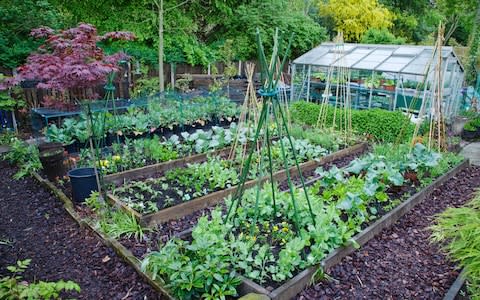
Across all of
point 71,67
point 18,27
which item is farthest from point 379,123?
point 18,27

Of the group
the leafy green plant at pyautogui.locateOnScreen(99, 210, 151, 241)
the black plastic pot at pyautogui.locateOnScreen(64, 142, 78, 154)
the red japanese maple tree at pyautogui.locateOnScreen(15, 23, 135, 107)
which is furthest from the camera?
the black plastic pot at pyautogui.locateOnScreen(64, 142, 78, 154)

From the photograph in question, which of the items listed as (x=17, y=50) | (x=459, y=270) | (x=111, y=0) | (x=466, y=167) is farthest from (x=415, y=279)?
(x=111, y=0)

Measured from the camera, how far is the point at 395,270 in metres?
3.26

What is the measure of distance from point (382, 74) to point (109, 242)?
27.5ft

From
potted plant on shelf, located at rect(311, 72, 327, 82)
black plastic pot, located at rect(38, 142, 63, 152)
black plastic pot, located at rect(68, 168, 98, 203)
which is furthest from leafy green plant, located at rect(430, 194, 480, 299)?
potted plant on shelf, located at rect(311, 72, 327, 82)

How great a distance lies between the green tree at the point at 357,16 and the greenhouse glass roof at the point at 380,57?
8.23m

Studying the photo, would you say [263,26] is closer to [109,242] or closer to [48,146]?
[48,146]

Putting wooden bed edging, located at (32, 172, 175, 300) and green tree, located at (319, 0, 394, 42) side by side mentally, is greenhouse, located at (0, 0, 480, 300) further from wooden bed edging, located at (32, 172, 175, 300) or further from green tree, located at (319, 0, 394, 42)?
green tree, located at (319, 0, 394, 42)

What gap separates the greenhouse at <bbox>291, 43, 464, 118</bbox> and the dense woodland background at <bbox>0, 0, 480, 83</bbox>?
136 centimetres

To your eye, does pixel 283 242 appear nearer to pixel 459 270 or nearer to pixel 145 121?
pixel 459 270

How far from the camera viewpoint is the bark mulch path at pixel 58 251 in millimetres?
3045

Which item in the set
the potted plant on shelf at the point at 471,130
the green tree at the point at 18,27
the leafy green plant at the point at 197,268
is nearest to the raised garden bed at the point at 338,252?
the leafy green plant at the point at 197,268

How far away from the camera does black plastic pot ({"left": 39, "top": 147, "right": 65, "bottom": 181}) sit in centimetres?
497

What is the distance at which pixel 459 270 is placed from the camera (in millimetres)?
3275
